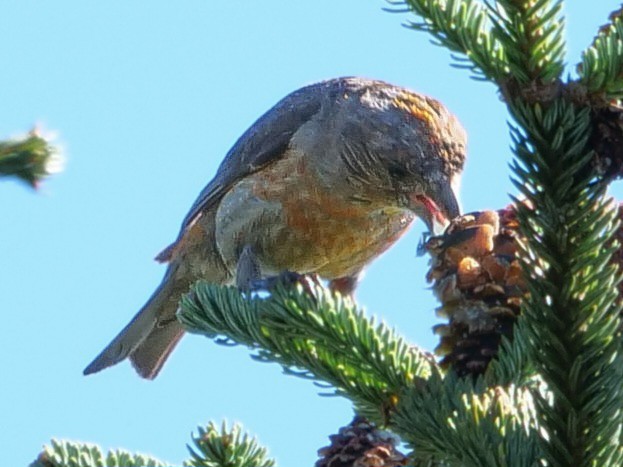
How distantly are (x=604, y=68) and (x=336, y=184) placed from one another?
3.43 meters

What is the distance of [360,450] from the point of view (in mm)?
2537

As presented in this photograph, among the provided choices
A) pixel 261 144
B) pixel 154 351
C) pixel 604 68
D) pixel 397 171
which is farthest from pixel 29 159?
pixel 154 351

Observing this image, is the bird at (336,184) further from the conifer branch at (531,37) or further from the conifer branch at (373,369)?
the conifer branch at (531,37)

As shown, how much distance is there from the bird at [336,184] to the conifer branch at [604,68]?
2921mm

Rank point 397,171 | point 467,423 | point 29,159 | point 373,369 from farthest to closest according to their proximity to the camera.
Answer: point 397,171 → point 373,369 → point 467,423 → point 29,159

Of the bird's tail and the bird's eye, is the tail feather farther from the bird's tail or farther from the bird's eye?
the bird's eye

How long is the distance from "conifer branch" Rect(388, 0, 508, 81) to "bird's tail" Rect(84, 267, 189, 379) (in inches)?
158

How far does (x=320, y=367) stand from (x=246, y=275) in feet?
9.61

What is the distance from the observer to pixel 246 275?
506 cm

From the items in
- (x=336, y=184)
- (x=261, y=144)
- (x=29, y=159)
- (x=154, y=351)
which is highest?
(x=261, y=144)

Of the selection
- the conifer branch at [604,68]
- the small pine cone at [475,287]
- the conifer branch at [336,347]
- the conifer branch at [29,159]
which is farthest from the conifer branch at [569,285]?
the conifer branch at [29,159]

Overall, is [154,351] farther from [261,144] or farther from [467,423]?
[467,423]

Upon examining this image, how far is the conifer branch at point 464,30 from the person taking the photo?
170cm

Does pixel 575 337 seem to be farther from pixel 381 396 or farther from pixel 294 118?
pixel 294 118
